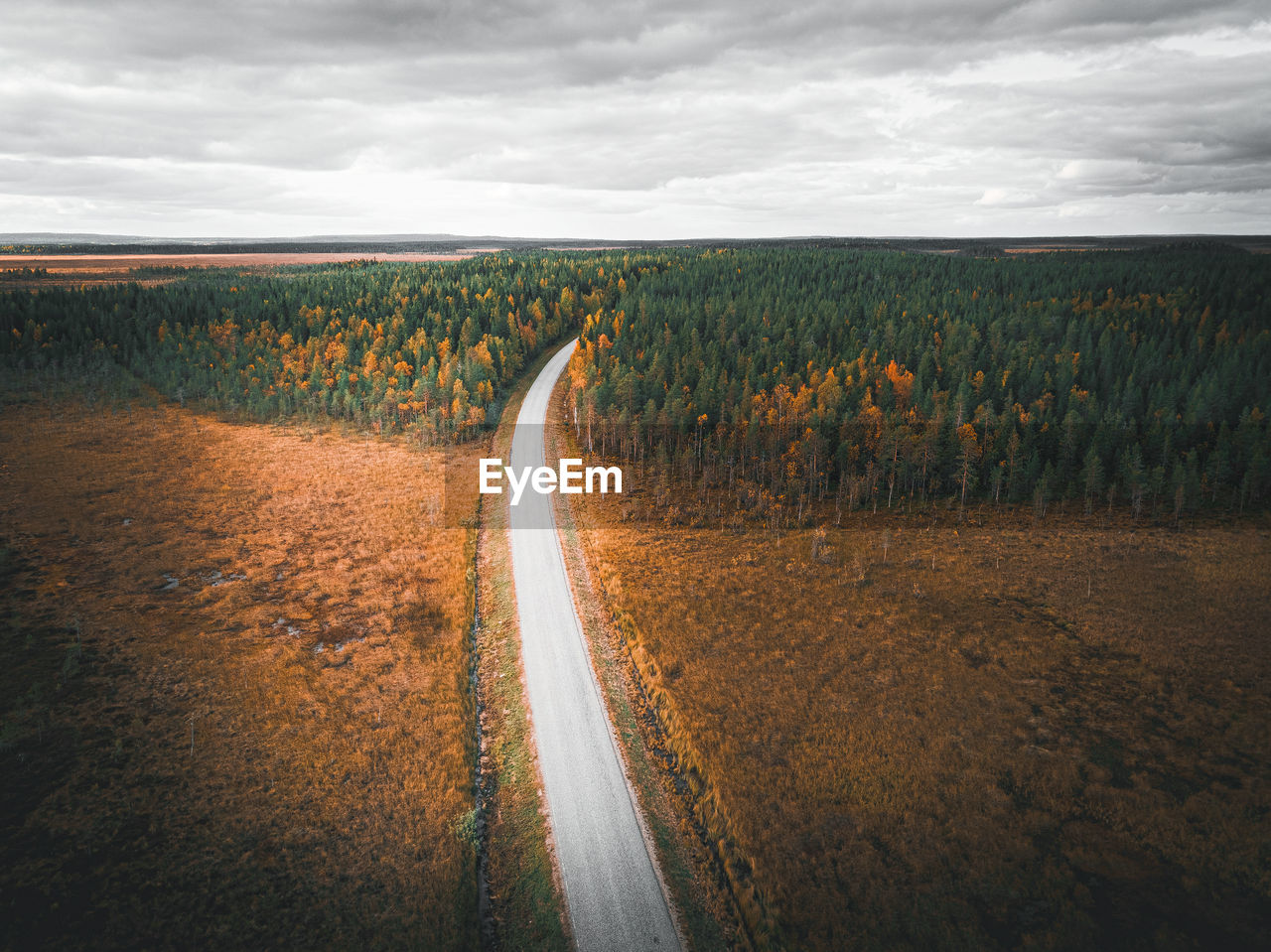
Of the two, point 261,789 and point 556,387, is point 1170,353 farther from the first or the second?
point 261,789

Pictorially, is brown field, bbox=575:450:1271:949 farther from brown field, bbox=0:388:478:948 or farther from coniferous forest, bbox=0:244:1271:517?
coniferous forest, bbox=0:244:1271:517

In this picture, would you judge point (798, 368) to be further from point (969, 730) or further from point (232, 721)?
point (232, 721)

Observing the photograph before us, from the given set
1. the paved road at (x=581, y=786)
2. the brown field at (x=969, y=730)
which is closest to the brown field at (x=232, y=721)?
the paved road at (x=581, y=786)

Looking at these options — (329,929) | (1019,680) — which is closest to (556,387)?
(1019,680)

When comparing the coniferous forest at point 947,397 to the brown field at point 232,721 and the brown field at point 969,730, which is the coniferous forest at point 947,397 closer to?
the brown field at point 969,730

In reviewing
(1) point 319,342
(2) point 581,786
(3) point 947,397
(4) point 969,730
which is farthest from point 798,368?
(1) point 319,342

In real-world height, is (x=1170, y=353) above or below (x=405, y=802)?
above

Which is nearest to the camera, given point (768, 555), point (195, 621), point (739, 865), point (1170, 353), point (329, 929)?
point (329, 929)
